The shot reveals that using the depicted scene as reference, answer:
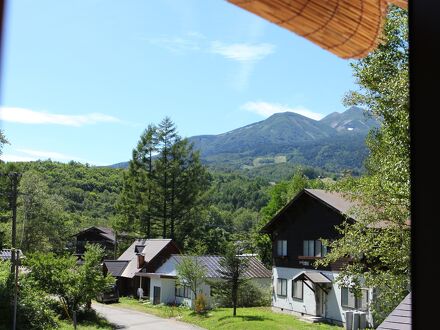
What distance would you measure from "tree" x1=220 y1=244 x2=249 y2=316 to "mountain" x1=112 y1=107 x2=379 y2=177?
102719mm

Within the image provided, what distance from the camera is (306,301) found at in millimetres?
18031

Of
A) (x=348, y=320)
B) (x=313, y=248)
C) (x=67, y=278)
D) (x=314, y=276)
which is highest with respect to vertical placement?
(x=313, y=248)

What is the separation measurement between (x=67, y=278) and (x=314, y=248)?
8.94m

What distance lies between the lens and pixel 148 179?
33156 mm

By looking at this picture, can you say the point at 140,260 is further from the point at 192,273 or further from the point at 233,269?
the point at 233,269

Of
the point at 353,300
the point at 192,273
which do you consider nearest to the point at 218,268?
the point at 192,273

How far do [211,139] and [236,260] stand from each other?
144 metres

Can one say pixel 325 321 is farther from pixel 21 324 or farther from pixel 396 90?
pixel 396 90

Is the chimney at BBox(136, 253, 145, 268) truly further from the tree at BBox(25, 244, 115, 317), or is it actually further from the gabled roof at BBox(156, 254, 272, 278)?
the tree at BBox(25, 244, 115, 317)

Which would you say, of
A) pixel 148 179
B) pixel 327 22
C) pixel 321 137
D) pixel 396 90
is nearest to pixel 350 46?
pixel 327 22

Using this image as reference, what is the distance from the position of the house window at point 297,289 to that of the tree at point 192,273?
→ 3.79 meters

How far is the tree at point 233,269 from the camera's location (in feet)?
61.7

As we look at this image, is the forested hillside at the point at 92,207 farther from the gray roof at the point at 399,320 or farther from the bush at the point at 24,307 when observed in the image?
the gray roof at the point at 399,320

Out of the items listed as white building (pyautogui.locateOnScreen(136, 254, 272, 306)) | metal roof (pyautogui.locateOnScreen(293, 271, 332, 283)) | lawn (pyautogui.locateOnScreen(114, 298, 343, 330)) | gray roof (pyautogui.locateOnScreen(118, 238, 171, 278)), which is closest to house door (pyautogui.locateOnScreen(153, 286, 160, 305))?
white building (pyautogui.locateOnScreen(136, 254, 272, 306))
